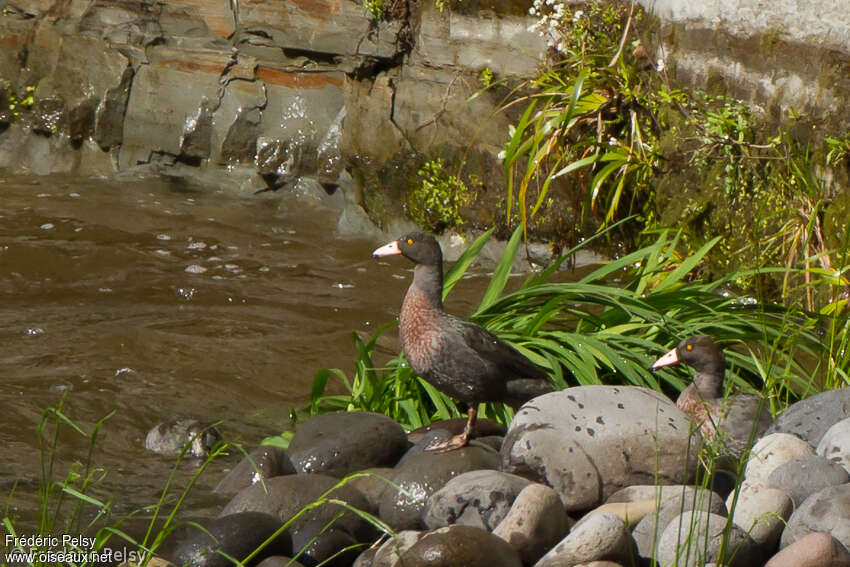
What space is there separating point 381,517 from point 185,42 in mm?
7215

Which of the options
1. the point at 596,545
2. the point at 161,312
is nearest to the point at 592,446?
the point at 596,545

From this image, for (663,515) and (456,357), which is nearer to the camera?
(663,515)

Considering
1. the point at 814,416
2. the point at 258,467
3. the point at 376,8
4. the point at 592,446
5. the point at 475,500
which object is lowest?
the point at 258,467

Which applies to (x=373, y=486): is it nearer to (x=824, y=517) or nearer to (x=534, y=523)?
(x=534, y=523)

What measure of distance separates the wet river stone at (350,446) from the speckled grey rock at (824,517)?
1.64 m

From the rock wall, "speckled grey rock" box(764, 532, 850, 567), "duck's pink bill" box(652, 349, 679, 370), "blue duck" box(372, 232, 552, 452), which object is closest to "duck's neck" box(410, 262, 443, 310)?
"blue duck" box(372, 232, 552, 452)

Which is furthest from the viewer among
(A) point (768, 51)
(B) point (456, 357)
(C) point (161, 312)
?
(C) point (161, 312)

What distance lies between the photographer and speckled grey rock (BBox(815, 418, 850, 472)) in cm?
376

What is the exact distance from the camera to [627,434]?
4.02 meters

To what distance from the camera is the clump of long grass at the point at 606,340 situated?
4.91 m

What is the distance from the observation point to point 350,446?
4445 millimetres

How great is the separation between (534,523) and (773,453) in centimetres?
95

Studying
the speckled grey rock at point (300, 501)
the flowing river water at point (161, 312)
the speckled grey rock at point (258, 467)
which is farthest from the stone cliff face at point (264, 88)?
the speckled grey rock at point (300, 501)

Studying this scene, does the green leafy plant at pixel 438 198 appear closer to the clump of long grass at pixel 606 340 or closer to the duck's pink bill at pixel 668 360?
the clump of long grass at pixel 606 340
